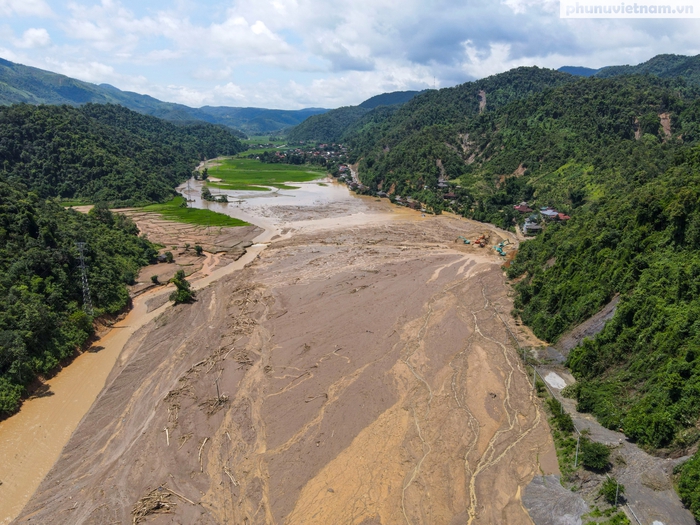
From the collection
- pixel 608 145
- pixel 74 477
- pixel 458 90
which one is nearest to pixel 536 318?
pixel 74 477

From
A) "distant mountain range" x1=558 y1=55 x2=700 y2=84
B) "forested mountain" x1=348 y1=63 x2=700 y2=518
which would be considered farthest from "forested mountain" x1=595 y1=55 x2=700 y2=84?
"forested mountain" x1=348 y1=63 x2=700 y2=518

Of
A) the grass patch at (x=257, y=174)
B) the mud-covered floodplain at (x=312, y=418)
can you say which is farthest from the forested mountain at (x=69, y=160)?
the mud-covered floodplain at (x=312, y=418)

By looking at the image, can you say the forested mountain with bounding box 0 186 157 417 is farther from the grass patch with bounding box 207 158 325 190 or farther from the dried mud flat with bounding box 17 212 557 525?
the grass patch with bounding box 207 158 325 190

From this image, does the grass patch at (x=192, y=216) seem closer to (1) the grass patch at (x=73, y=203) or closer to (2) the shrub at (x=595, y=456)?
(1) the grass patch at (x=73, y=203)

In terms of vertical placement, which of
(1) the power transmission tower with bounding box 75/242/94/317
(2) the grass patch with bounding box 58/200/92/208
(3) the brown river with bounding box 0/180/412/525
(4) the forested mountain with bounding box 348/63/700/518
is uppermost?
(4) the forested mountain with bounding box 348/63/700/518

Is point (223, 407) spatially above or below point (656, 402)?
below

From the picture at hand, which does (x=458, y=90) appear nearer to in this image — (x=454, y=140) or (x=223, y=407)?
(x=454, y=140)
